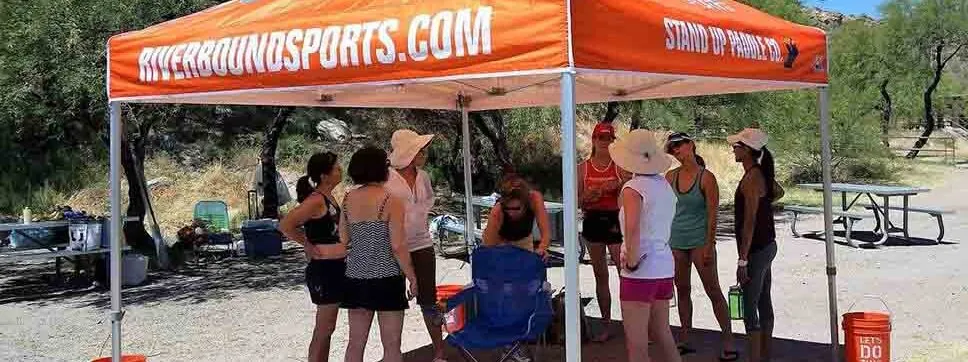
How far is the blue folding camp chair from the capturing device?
186 inches

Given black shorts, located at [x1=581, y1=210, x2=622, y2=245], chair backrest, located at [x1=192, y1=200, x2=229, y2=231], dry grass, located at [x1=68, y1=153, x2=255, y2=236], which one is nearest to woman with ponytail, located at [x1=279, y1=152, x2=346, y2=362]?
black shorts, located at [x1=581, y1=210, x2=622, y2=245]

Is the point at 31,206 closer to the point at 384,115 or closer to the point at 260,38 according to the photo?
the point at 384,115

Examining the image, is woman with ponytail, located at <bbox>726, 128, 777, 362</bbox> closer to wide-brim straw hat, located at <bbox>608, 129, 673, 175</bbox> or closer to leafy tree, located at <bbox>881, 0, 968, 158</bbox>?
wide-brim straw hat, located at <bbox>608, 129, 673, 175</bbox>

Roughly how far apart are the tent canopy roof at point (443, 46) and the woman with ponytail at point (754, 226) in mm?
388

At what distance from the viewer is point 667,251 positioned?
4.11 meters

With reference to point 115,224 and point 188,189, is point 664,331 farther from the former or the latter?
point 188,189

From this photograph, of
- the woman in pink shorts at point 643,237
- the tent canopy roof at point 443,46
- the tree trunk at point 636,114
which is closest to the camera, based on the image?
the tent canopy roof at point 443,46

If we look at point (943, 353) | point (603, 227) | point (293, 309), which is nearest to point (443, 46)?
point (603, 227)

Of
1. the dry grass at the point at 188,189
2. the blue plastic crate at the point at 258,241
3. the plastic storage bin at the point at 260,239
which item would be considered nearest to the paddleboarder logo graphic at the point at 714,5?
the plastic storage bin at the point at 260,239

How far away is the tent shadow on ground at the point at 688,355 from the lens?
567cm

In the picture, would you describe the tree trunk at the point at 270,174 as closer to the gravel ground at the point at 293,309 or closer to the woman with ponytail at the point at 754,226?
the gravel ground at the point at 293,309

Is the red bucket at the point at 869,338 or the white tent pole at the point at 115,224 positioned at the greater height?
the white tent pole at the point at 115,224

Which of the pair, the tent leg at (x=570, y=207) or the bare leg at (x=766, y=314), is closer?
the tent leg at (x=570, y=207)

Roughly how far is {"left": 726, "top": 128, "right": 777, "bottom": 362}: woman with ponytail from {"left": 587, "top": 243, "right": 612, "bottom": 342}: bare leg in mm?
1048
